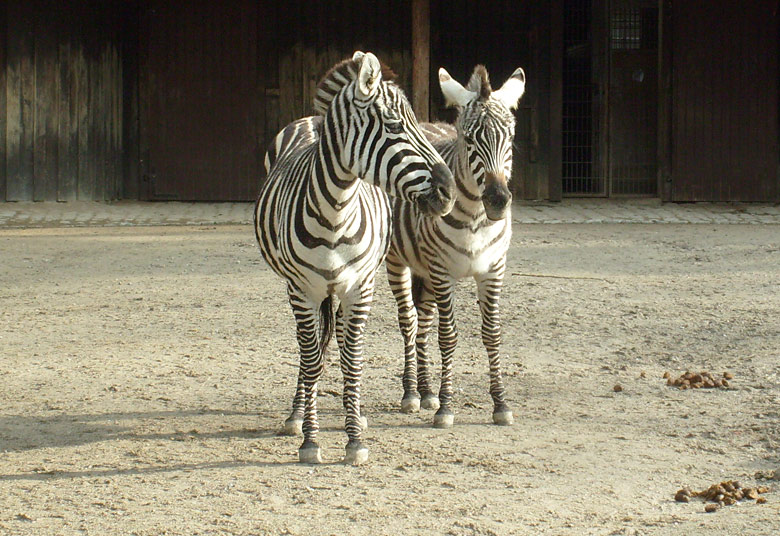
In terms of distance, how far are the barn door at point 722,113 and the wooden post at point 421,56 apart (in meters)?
3.65

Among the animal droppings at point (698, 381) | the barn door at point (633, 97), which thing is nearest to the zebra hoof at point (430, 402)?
the animal droppings at point (698, 381)

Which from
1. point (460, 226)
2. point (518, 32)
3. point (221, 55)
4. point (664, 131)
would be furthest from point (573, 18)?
point (460, 226)

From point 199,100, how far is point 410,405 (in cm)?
958

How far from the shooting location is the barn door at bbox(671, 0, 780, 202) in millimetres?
14562

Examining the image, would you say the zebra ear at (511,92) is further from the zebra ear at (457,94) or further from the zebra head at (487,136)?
the zebra ear at (457,94)

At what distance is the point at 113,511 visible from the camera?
4.35 meters

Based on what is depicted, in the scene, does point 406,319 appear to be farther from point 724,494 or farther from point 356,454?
point 724,494

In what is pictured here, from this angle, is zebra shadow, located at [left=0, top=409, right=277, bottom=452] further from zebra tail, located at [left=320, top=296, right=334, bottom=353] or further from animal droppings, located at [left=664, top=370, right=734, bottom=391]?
animal droppings, located at [left=664, top=370, right=734, bottom=391]

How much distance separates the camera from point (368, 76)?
463 centimetres

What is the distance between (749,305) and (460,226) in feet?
12.0

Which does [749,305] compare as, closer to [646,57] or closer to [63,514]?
[63,514]

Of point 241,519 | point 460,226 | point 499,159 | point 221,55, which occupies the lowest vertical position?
point 241,519

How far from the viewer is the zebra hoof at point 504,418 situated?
220 inches

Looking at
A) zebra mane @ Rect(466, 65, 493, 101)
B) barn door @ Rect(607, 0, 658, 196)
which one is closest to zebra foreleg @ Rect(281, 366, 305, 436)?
zebra mane @ Rect(466, 65, 493, 101)
